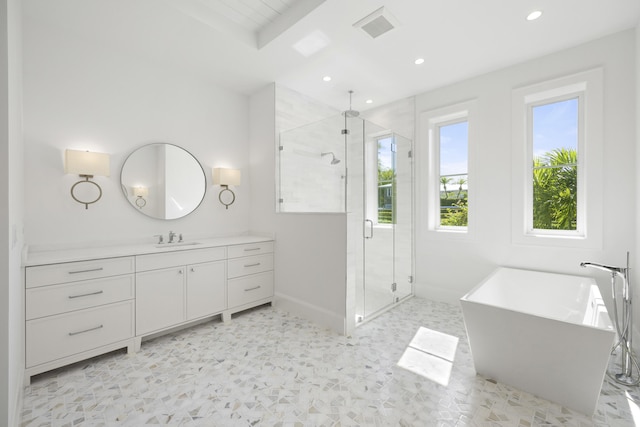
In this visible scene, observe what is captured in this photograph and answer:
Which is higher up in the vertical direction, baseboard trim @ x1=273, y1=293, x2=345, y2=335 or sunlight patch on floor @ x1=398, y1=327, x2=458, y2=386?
→ baseboard trim @ x1=273, y1=293, x2=345, y2=335

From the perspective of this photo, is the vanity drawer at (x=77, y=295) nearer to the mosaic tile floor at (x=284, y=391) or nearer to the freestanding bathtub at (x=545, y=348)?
the mosaic tile floor at (x=284, y=391)

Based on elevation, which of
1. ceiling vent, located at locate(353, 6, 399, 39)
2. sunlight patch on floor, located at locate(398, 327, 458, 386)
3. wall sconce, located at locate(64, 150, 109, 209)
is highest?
ceiling vent, located at locate(353, 6, 399, 39)

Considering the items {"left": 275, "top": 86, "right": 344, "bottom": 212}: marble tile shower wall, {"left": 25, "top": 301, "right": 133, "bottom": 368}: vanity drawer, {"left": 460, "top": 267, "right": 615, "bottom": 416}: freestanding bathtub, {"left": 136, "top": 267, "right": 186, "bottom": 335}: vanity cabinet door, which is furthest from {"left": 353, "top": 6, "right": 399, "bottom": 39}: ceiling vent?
{"left": 25, "top": 301, "right": 133, "bottom": 368}: vanity drawer

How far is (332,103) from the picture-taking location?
13.1ft

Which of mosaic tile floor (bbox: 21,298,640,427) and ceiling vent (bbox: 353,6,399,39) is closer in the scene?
mosaic tile floor (bbox: 21,298,640,427)

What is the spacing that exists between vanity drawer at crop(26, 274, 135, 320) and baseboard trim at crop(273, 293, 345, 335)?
4.85 feet

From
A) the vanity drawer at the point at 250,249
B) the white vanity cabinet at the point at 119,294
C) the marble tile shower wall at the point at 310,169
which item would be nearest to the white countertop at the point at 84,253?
the white vanity cabinet at the point at 119,294

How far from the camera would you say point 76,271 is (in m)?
2.01

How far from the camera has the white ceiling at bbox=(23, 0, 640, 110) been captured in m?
2.14

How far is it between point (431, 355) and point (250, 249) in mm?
2007

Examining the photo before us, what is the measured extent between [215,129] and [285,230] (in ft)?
4.92

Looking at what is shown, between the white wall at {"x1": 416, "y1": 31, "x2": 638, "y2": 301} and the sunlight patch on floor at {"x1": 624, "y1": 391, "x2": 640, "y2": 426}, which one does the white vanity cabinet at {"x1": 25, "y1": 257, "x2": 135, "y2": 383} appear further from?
the sunlight patch on floor at {"x1": 624, "y1": 391, "x2": 640, "y2": 426}

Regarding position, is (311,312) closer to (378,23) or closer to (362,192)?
(362,192)

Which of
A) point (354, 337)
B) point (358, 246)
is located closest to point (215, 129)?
point (358, 246)
